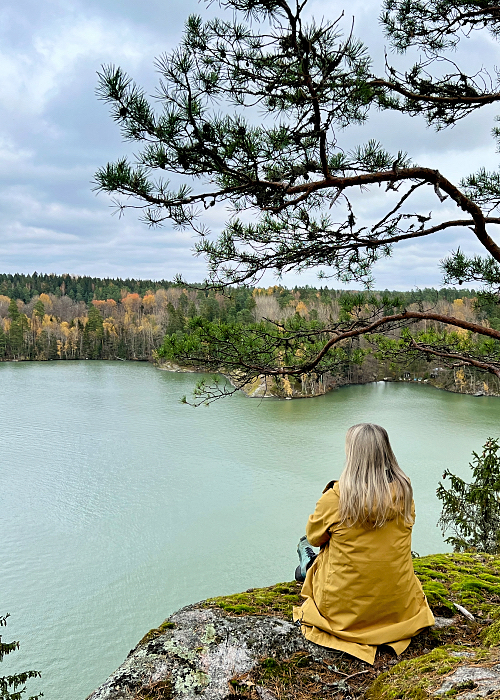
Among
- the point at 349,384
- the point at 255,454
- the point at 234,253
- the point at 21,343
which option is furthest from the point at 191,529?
the point at 21,343

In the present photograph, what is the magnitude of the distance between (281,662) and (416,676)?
1.46 ft

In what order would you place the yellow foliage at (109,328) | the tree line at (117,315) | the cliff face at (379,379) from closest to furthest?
the cliff face at (379,379)
the tree line at (117,315)
the yellow foliage at (109,328)

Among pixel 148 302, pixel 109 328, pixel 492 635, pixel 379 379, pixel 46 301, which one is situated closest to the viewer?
pixel 492 635

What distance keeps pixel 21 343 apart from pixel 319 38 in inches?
1795

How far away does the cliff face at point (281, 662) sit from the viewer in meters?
1.24

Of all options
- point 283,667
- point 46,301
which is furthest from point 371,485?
point 46,301

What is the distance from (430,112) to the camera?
2547mm

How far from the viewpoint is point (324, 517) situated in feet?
4.99

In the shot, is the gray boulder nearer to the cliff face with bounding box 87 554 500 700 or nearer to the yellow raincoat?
the cliff face with bounding box 87 554 500 700

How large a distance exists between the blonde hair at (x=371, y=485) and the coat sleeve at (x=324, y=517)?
0.04 meters

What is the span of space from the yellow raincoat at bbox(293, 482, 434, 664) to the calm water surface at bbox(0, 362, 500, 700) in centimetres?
586

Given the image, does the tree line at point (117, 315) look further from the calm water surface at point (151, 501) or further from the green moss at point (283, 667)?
the green moss at point (283, 667)

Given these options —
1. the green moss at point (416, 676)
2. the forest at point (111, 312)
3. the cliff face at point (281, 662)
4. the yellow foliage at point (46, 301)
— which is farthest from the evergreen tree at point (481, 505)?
the yellow foliage at point (46, 301)

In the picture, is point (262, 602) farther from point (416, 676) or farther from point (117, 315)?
point (117, 315)
